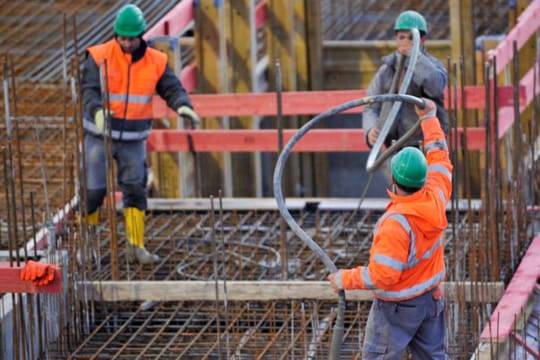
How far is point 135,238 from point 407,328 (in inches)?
129

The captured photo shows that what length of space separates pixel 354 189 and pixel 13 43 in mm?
4315

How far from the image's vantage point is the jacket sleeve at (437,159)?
6.43 meters

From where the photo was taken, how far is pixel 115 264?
27.9 feet

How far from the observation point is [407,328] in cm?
628

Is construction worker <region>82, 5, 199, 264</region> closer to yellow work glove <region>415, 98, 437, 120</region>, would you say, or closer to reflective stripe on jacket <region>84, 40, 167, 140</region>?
reflective stripe on jacket <region>84, 40, 167, 140</region>

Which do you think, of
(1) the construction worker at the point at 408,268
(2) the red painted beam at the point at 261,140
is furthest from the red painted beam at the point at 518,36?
(1) the construction worker at the point at 408,268

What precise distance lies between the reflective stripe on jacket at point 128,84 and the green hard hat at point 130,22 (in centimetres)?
19

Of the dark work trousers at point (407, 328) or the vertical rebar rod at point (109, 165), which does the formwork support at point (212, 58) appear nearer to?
the vertical rebar rod at point (109, 165)

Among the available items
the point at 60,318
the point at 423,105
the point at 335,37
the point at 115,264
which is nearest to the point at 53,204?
the point at 115,264

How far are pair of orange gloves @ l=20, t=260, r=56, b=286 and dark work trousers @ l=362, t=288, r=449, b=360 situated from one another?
5.93ft

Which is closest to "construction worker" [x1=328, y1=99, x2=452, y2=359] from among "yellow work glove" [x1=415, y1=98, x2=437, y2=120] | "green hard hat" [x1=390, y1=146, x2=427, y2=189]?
"green hard hat" [x1=390, y1=146, x2=427, y2=189]

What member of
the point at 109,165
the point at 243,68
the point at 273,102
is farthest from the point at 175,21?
the point at 109,165

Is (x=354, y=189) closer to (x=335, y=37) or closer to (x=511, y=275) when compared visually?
(x=335, y=37)

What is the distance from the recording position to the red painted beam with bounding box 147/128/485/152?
32.2 ft
